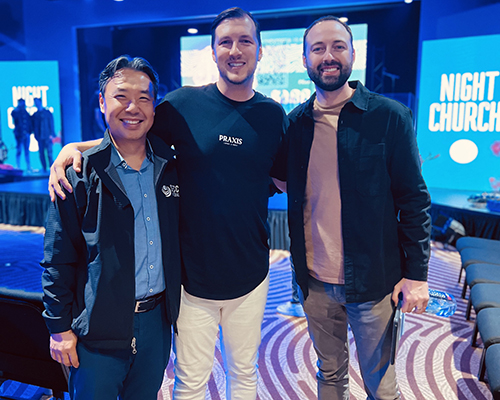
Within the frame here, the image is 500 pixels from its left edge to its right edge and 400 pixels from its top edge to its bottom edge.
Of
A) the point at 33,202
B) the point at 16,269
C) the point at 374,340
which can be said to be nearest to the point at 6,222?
the point at 33,202

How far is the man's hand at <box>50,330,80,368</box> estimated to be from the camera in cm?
122

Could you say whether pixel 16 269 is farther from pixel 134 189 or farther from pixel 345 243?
pixel 345 243

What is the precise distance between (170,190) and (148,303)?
0.38 metres

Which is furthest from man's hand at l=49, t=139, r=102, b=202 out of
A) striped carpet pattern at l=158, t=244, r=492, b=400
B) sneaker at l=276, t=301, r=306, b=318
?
sneaker at l=276, t=301, r=306, b=318

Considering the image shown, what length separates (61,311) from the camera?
1.22 meters

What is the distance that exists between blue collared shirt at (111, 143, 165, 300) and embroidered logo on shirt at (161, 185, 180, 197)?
0.04 meters

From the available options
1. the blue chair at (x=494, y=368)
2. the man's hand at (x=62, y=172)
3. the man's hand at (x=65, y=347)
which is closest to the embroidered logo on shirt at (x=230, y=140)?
the man's hand at (x=62, y=172)

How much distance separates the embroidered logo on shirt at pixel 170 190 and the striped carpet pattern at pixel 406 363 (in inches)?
50.3

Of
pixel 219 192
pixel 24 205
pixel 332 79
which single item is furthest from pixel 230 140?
pixel 24 205

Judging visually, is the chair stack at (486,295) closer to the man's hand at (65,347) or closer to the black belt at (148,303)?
the black belt at (148,303)

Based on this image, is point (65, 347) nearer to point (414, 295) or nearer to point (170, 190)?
point (170, 190)

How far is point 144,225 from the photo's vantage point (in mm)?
1280

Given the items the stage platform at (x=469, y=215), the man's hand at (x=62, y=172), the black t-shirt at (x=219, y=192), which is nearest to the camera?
the man's hand at (x=62, y=172)

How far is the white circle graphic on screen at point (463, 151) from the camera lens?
5.78m
